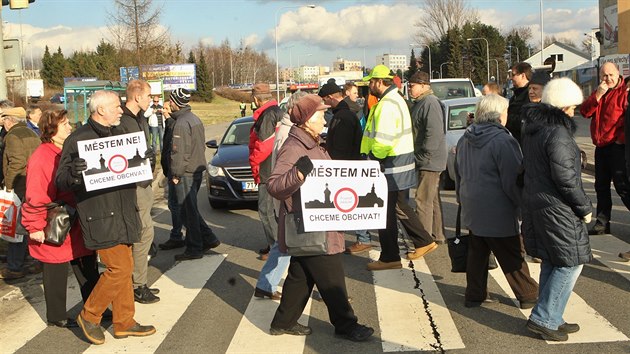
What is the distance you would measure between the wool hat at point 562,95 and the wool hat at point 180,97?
14.7 ft

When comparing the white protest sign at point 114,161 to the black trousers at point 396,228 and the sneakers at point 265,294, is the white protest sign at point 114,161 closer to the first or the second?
the sneakers at point 265,294

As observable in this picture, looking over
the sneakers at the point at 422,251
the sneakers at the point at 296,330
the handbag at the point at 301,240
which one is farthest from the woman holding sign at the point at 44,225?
the sneakers at the point at 422,251

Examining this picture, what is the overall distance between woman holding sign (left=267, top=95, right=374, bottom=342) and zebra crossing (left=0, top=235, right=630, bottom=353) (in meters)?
0.20

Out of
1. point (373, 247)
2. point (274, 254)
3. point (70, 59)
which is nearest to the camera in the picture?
point (274, 254)

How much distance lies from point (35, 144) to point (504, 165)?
5.29 metres

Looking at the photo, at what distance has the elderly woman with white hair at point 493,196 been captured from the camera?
5746 millimetres

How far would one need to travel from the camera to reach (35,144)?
8125 millimetres

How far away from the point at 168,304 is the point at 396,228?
2.52 meters

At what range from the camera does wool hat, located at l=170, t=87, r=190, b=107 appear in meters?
8.38

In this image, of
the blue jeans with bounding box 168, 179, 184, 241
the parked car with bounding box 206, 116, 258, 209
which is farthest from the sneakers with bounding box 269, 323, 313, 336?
the parked car with bounding box 206, 116, 258, 209

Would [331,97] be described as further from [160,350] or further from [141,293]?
[160,350]

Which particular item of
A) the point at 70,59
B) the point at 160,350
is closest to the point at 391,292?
Result: the point at 160,350

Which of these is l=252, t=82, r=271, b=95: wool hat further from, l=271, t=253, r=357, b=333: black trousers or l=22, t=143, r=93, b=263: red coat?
l=271, t=253, r=357, b=333: black trousers

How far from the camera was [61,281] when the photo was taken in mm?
6129
